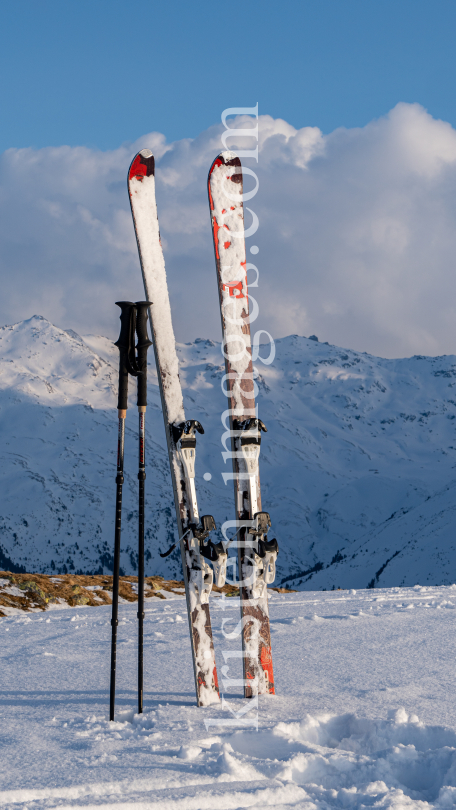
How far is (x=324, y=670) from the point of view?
20.2 feet

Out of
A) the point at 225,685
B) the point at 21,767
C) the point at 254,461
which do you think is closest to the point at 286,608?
the point at 225,685

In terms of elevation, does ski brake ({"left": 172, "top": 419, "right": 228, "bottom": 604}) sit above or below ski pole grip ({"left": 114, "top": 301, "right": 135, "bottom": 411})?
below

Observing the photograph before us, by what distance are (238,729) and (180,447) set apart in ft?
7.17

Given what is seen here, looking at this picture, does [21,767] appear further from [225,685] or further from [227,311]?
[227,311]

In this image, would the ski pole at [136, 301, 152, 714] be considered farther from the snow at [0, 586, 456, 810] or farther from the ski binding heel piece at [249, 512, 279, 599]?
the ski binding heel piece at [249, 512, 279, 599]

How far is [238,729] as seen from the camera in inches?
184

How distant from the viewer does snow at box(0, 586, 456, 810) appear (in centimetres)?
373

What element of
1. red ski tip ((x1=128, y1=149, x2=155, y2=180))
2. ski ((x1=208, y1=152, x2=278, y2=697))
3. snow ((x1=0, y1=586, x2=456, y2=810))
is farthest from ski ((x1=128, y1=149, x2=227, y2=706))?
ski ((x1=208, y1=152, x2=278, y2=697))

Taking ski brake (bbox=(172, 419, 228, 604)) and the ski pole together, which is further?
ski brake (bbox=(172, 419, 228, 604))

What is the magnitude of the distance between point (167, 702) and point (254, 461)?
210 centimetres

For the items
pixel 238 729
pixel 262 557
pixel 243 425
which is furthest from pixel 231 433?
pixel 238 729

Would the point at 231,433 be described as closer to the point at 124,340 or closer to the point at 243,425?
the point at 243,425

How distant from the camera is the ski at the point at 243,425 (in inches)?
215

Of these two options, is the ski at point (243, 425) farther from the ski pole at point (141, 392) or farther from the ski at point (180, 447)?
the ski pole at point (141, 392)
